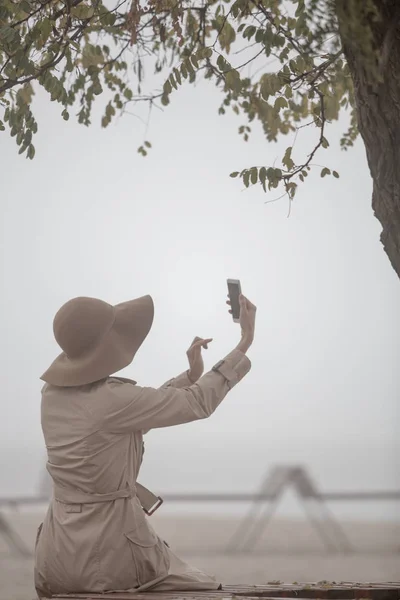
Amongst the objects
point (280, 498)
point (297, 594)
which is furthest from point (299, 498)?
point (297, 594)

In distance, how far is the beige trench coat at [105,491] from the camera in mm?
1699

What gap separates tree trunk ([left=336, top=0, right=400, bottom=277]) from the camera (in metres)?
1.53

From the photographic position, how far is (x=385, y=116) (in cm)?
160

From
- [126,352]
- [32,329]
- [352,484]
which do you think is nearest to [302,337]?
[352,484]

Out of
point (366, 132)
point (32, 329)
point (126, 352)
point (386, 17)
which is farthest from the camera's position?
point (32, 329)

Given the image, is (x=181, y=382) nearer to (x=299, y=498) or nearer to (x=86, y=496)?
(x=86, y=496)

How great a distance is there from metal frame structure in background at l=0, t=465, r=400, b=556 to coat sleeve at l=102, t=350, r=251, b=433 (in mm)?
3477

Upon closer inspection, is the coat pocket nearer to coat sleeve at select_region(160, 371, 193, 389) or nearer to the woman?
the woman

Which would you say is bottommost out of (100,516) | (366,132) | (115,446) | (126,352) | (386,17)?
(100,516)

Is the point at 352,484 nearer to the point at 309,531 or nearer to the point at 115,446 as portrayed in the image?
the point at 309,531

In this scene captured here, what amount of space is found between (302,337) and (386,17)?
13.5ft

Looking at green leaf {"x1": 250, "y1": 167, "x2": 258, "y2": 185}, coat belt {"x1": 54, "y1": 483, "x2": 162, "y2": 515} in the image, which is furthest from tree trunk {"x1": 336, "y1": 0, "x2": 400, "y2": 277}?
coat belt {"x1": 54, "y1": 483, "x2": 162, "y2": 515}

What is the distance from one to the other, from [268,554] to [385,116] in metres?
4.04

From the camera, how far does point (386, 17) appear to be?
5.03 ft
